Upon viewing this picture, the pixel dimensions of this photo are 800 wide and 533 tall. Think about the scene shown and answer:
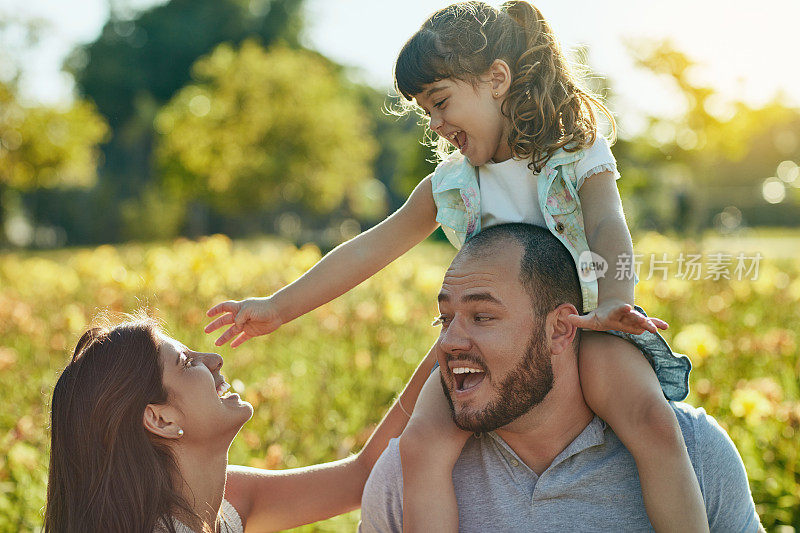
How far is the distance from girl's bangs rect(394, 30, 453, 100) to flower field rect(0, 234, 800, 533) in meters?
1.06

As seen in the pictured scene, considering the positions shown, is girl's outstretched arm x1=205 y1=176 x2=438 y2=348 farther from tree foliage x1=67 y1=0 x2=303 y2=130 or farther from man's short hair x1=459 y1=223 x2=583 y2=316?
tree foliage x1=67 y1=0 x2=303 y2=130

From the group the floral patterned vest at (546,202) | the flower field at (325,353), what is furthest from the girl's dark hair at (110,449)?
the floral patterned vest at (546,202)

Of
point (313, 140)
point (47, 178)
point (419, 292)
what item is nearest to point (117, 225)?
point (47, 178)

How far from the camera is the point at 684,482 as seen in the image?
6.41ft

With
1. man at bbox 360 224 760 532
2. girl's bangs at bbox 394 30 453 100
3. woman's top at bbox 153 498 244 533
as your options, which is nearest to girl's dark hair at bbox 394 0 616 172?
girl's bangs at bbox 394 30 453 100

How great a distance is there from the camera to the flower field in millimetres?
3510

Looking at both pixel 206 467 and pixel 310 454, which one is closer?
pixel 206 467

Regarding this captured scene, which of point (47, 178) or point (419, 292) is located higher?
point (47, 178)

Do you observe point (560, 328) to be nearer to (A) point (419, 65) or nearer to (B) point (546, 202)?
(B) point (546, 202)

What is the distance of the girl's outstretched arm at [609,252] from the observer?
1.92 metres

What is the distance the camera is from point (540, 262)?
210 cm

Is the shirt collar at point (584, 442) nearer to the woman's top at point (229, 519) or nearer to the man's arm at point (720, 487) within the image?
the man's arm at point (720, 487)

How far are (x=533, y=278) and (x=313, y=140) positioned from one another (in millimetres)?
21061

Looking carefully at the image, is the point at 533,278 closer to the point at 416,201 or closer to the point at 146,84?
the point at 416,201
